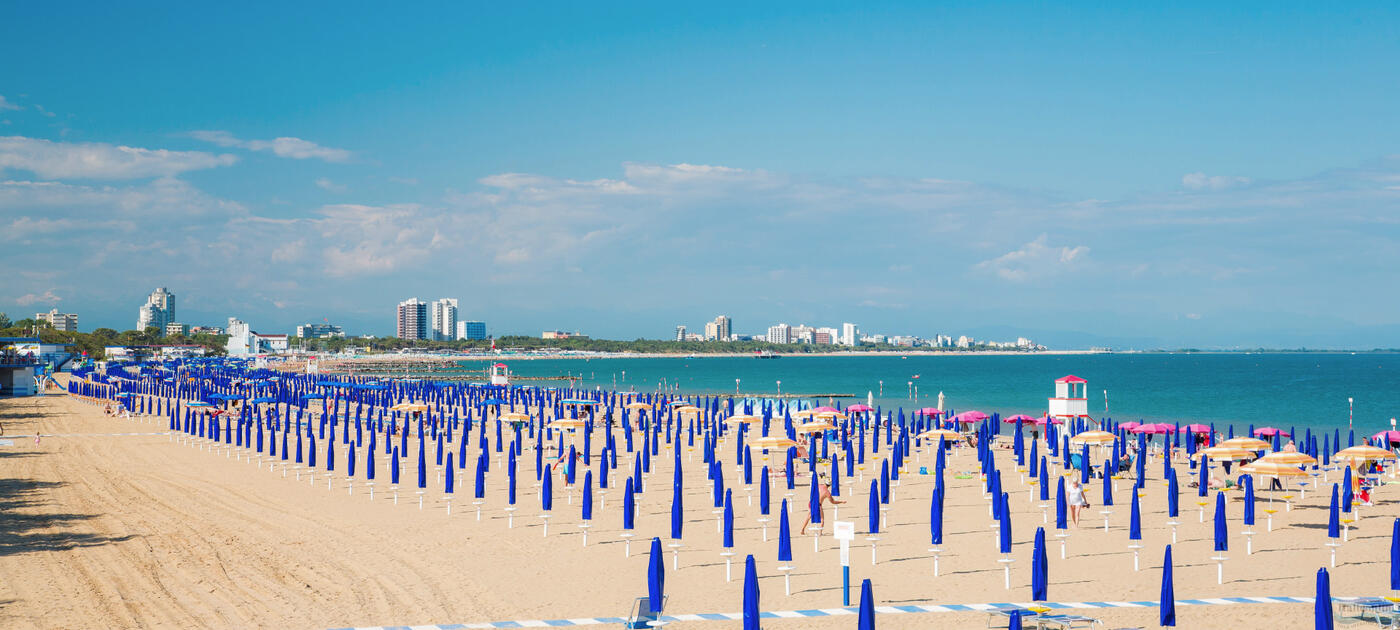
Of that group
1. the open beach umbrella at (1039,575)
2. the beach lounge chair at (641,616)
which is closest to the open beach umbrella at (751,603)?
the beach lounge chair at (641,616)

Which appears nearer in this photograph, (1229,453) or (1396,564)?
(1396,564)

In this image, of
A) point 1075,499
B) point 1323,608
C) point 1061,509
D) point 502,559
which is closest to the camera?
point 1323,608

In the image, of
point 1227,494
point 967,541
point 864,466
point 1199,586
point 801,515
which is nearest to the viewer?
point 1199,586

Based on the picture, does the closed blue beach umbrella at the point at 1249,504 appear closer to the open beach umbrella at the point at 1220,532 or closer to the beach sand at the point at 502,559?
the beach sand at the point at 502,559

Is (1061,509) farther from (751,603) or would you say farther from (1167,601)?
(751,603)

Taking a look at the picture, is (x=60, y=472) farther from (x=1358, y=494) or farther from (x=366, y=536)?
(x=1358, y=494)

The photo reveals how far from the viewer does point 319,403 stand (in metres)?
59.8

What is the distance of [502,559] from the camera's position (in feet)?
52.9

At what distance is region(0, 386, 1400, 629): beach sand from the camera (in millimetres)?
12773

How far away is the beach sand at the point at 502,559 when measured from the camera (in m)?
12.8

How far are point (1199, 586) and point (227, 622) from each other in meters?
13.1

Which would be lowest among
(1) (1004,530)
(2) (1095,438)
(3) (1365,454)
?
(1) (1004,530)

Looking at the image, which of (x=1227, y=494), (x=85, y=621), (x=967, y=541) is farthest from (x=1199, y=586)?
(x=85, y=621)

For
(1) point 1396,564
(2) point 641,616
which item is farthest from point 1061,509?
(2) point 641,616
